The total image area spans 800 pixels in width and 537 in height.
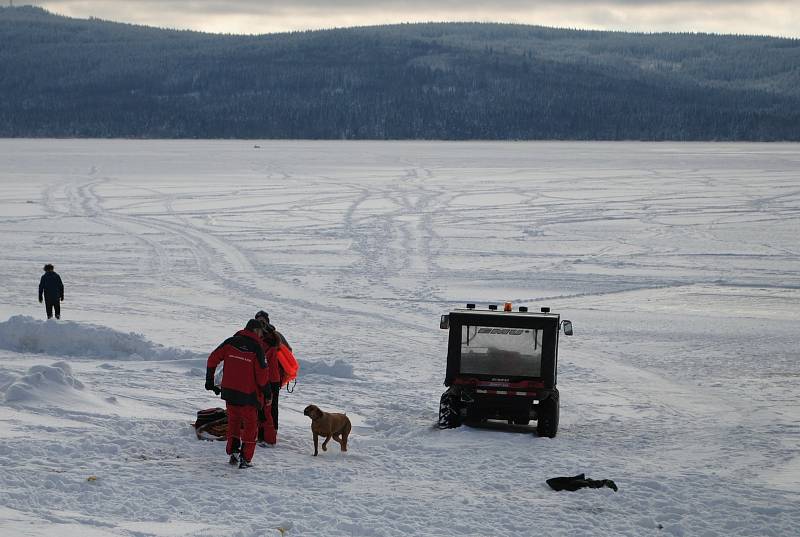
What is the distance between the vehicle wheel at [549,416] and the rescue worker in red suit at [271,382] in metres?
2.39

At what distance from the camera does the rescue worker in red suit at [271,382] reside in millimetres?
8188

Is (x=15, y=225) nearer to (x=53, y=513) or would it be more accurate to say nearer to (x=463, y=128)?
(x=53, y=513)

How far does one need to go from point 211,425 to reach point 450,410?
2.17m

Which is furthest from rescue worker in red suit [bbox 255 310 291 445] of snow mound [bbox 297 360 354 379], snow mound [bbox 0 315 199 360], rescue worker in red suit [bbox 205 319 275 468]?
snow mound [bbox 0 315 199 360]

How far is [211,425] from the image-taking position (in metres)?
8.80

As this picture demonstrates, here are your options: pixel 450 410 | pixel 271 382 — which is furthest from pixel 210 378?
pixel 450 410

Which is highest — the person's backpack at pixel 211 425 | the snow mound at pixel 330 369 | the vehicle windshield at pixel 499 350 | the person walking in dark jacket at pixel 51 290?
the vehicle windshield at pixel 499 350

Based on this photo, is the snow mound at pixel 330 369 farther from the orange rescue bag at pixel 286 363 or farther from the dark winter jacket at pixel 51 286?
the dark winter jacket at pixel 51 286

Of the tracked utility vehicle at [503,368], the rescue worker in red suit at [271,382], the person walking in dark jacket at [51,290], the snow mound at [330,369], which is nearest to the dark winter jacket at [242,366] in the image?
the rescue worker in red suit at [271,382]

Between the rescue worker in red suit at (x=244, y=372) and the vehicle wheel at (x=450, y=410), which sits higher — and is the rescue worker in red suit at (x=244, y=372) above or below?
above

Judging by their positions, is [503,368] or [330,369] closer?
[503,368]

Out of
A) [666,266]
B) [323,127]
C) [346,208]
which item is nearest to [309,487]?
[666,266]

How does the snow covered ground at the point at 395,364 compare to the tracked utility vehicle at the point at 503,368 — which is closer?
the snow covered ground at the point at 395,364

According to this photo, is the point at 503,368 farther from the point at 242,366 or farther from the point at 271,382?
the point at 242,366
